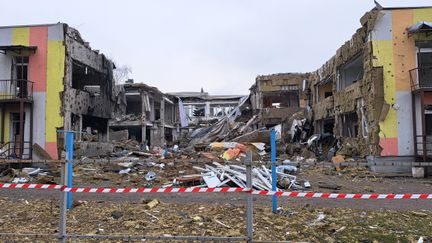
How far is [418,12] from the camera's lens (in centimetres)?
1727

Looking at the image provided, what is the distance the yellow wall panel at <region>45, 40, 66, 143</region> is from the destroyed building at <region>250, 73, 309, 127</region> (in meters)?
18.3

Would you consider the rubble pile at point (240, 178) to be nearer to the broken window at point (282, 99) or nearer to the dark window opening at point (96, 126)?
the dark window opening at point (96, 126)

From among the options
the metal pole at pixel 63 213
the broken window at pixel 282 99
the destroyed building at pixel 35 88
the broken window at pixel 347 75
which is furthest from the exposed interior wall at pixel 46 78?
the broken window at pixel 282 99

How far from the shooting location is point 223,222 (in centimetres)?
654

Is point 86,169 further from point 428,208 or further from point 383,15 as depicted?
point 383,15

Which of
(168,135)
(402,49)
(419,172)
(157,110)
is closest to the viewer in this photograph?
(419,172)

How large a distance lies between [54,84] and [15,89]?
7.40ft

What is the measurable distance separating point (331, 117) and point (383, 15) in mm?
8684

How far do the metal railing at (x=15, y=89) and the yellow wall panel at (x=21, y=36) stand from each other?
2080mm

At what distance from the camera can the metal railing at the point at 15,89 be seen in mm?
18969

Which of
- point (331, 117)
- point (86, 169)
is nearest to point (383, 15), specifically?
point (331, 117)

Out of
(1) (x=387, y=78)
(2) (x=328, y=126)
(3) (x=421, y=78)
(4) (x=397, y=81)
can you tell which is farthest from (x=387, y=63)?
(2) (x=328, y=126)

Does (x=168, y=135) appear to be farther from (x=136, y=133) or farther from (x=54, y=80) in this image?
(x=54, y=80)

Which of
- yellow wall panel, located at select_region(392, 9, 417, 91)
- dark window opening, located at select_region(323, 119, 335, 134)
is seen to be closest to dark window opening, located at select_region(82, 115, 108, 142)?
dark window opening, located at select_region(323, 119, 335, 134)
